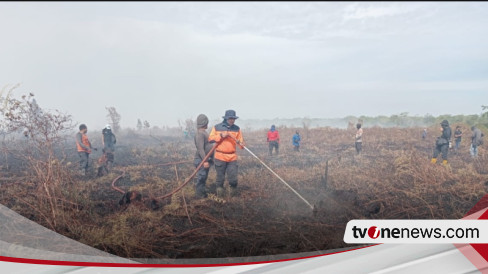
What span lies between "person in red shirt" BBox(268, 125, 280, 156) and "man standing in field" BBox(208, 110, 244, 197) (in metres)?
0.23

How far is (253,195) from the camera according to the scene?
221 cm

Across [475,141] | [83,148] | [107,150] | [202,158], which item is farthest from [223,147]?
[475,141]

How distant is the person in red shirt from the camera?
2146 mm

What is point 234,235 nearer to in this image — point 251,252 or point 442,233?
point 251,252

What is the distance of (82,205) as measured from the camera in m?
1.76

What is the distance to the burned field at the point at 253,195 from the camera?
5.68 feet

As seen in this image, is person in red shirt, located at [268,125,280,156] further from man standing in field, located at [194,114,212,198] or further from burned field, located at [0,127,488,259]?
man standing in field, located at [194,114,212,198]

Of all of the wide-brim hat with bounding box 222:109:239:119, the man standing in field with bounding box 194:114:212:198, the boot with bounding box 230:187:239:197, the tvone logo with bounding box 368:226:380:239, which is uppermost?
the wide-brim hat with bounding box 222:109:239:119

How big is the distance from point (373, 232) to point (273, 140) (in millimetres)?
948

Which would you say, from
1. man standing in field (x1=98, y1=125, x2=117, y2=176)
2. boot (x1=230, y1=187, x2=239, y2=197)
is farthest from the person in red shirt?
man standing in field (x1=98, y1=125, x2=117, y2=176)

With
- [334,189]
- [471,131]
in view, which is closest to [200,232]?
[334,189]

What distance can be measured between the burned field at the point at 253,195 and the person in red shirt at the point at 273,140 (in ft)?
0.18

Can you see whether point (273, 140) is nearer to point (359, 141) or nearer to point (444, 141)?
point (359, 141)

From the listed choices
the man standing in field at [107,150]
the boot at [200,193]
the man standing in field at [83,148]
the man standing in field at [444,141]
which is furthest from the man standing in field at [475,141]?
the man standing in field at [83,148]
